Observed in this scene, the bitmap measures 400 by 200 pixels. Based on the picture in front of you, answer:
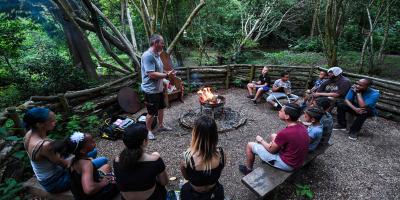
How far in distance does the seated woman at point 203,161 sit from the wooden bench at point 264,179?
0.73m

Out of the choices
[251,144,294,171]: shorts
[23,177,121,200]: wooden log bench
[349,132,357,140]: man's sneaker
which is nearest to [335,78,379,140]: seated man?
[349,132,357,140]: man's sneaker

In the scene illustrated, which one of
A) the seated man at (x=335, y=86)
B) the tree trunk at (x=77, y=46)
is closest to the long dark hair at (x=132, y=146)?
the seated man at (x=335, y=86)

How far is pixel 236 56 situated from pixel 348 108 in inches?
271

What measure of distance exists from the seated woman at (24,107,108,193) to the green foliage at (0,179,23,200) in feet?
1.24

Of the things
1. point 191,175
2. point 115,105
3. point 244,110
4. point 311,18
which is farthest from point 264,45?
point 191,175

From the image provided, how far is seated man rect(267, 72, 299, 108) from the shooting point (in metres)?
6.76

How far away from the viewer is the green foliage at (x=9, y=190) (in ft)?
9.61

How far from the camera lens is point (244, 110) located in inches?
269

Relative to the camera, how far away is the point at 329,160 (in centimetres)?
438

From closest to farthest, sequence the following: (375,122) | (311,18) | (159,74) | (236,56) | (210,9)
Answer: (159,74)
(375,122)
(236,56)
(210,9)
(311,18)

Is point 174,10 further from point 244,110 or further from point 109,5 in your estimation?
point 244,110

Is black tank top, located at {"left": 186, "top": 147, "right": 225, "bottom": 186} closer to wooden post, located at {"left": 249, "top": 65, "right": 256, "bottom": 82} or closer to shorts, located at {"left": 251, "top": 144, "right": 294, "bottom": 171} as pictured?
shorts, located at {"left": 251, "top": 144, "right": 294, "bottom": 171}

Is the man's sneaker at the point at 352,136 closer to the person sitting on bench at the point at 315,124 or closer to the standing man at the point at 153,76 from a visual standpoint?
the person sitting on bench at the point at 315,124

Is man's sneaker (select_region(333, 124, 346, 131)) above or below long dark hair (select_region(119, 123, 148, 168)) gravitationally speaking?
below
